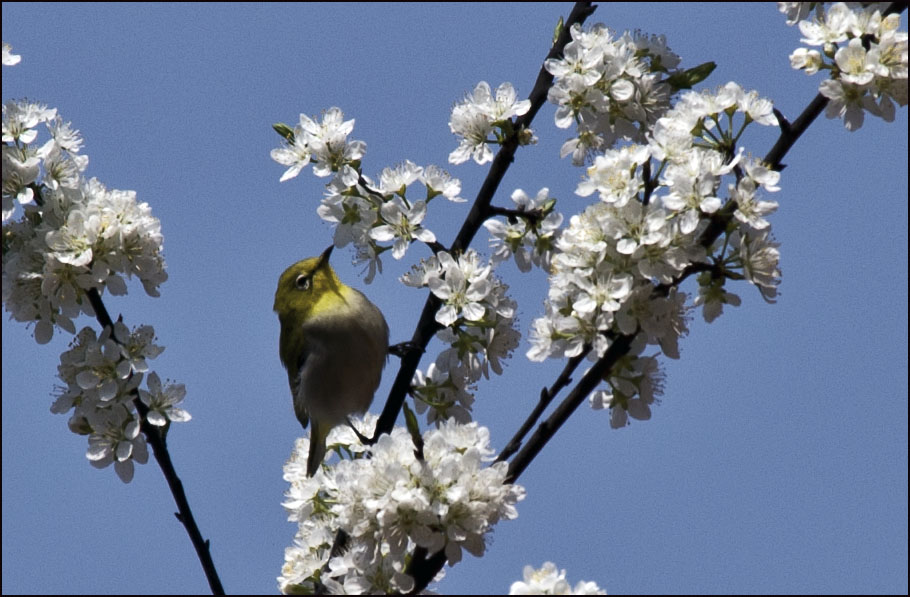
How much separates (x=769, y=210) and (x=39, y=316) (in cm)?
277

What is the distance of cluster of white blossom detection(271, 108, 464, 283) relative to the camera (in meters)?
4.00

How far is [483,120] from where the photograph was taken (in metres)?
4.07

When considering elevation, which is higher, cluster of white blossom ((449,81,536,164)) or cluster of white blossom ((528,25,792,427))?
cluster of white blossom ((449,81,536,164))

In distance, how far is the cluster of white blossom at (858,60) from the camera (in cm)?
328

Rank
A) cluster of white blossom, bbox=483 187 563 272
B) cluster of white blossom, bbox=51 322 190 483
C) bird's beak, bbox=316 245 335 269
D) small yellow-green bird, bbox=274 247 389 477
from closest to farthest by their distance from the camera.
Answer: cluster of white blossom, bbox=51 322 190 483
cluster of white blossom, bbox=483 187 563 272
small yellow-green bird, bbox=274 247 389 477
bird's beak, bbox=316 245 335 269

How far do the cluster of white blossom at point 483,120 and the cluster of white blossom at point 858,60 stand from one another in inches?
43.6

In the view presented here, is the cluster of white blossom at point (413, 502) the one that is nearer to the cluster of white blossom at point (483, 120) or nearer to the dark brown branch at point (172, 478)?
the dark brown branch at point (172, 478)

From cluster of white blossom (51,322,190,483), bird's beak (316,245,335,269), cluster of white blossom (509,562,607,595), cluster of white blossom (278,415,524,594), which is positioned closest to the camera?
cluster of white blossom (509,562,607,595)

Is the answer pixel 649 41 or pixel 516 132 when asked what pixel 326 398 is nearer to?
pixel 516 132

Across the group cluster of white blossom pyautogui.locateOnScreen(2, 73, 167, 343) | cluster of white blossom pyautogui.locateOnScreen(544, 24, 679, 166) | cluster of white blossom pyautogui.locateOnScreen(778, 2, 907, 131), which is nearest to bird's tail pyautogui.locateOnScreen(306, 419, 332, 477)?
cluster of white blossom pyautogui.locateOnScreen(2, 73, 167, 343)

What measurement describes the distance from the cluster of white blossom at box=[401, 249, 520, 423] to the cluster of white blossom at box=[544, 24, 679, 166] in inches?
28.9

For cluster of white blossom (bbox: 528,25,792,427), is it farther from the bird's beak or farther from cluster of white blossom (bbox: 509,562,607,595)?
the bird's beak

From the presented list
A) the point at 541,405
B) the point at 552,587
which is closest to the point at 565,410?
the point at 541,405

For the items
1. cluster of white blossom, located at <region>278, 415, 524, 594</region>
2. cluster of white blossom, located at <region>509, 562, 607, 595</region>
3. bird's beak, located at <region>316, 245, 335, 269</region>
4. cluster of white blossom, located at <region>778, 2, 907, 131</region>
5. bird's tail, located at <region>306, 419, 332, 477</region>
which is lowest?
cluster of white blossom, located at <region>509, 562, 607, 595</region>
